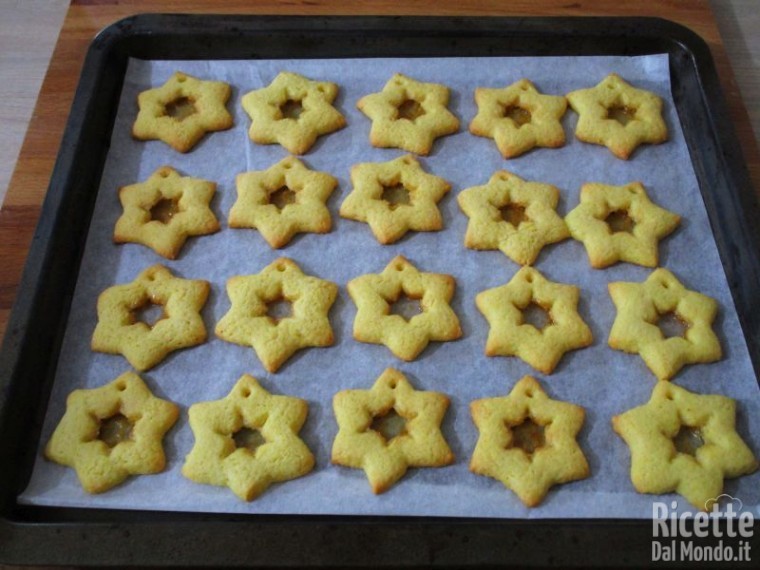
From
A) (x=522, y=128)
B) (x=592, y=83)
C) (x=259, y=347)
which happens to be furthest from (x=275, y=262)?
(x=592, y=83)

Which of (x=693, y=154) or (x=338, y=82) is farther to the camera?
(x=338, y=82)

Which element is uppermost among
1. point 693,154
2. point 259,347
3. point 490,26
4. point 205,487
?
point 490,26

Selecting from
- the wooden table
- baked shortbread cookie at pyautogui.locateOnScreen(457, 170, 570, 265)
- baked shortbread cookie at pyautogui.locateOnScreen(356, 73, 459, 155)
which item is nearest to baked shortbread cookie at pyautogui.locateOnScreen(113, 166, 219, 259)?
the wooden table

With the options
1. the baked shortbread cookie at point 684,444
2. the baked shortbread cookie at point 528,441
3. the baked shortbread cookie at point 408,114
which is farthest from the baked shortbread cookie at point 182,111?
the baked shortbread cookie at point 684,444

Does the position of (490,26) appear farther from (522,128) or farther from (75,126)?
(75,126)

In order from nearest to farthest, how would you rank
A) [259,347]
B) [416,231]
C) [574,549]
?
[574,549], [259,347], [416,231]

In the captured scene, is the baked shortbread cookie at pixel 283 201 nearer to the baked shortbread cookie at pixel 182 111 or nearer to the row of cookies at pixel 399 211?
the row of cookies at pixel 399 211

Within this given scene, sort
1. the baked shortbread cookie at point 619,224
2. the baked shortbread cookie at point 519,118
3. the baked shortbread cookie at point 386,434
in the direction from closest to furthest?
the baked shortbread cookie at point 386,434
the baked shortbread cookie at point 619,224
the baked shortbread cookie at point 519,118
